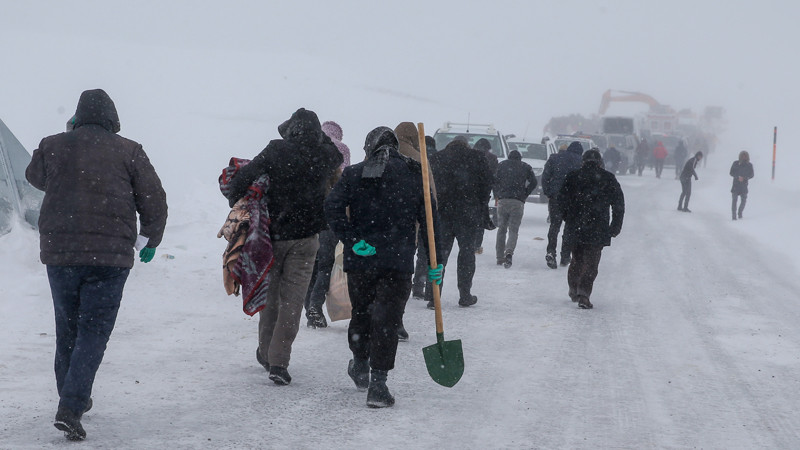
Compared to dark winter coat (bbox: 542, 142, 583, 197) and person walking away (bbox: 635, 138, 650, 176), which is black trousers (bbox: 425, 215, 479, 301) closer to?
dark winter coat (bbox: 542, 142, 583, 197)

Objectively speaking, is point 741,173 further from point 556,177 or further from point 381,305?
point 381,305

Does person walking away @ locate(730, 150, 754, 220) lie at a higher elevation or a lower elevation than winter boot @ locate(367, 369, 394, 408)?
higher

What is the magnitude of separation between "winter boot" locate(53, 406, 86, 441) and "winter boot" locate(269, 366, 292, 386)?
1.66 meters

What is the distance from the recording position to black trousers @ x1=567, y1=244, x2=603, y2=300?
33.8 feet

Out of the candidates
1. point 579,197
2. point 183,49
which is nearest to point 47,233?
point 579,197

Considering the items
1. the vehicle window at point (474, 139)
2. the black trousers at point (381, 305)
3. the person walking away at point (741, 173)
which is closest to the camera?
the black trousers at point (381, 305)

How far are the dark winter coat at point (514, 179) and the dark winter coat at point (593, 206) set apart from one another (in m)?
2.86

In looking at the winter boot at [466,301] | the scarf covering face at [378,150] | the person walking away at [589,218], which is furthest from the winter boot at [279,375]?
the person walking away at [589,218]

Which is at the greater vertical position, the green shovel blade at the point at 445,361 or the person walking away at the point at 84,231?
the person walking away at the point at 84,231

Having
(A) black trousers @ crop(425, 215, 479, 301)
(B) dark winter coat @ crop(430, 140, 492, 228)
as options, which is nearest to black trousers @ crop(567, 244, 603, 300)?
(A) black trousers @ crop(425, 215, 479, 301)

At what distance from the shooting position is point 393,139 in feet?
20.0

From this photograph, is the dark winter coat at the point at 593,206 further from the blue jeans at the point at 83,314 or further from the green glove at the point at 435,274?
the blue jeans at the point at 83,314

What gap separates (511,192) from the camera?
13.6m

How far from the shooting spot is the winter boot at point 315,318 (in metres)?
8.59
